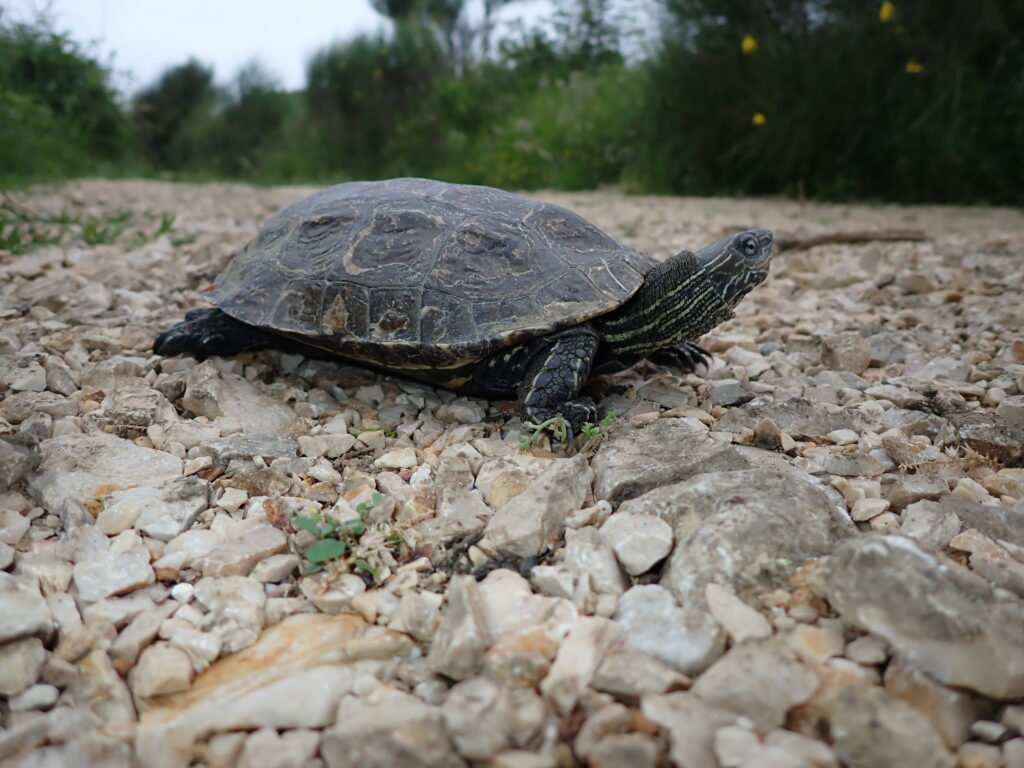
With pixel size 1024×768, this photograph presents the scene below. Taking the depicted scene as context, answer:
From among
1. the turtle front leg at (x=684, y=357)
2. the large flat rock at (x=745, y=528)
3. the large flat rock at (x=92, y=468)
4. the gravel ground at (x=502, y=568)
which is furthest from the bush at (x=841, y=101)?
the large flat rock at (x=92, y=468)

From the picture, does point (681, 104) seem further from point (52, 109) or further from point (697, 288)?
point (52, 109)

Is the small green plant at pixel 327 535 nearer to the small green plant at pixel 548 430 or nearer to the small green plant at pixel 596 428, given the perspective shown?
the small green plant at pixel 548 430

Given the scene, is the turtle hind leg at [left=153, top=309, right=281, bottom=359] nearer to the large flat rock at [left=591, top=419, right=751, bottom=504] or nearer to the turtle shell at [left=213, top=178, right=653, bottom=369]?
the turtle shell at [left=213, top=178, right=653, bottom=369]

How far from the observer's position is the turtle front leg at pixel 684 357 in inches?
122

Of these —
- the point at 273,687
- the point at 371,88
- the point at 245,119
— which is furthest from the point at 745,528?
the point at 245,119

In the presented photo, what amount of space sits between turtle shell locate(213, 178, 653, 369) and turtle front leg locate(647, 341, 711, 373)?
1.31 feet

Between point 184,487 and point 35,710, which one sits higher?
point 184,487

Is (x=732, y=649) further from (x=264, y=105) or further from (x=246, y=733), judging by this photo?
(x=264, y=105)

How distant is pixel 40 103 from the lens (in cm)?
1054

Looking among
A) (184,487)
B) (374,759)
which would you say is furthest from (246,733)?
(184,487)

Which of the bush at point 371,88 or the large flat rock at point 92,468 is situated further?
the bush at point 371,88

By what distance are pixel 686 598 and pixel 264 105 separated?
23234mm

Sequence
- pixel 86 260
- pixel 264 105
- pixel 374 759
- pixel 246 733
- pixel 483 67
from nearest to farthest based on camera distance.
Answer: pixel 374 759 → pixel 246 733 → pixel 86 260 → pixel 483 67 → pixel 264 105

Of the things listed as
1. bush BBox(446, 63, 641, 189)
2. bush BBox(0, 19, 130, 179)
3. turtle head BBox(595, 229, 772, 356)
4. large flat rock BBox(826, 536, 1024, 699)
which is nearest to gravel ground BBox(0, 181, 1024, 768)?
large flat rock BBox(826, 536, 1024, 699)
